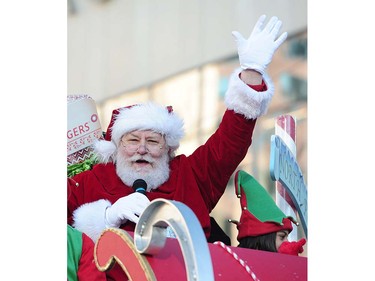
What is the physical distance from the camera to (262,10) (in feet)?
10.7

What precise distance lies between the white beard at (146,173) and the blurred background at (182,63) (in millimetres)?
547

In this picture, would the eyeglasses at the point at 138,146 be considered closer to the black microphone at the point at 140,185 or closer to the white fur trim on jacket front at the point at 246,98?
the black microphone at the point at 140,185

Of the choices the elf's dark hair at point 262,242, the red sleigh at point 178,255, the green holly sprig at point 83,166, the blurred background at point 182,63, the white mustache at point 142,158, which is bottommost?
the red sleigh at point 178,255

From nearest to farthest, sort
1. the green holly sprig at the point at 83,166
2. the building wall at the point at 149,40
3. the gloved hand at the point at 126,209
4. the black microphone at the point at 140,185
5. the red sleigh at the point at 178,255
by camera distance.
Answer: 1. the red sleigh at the point at 178,255
2. the gloved hand at the point at 126,209
3. the black microphone at the point at 140,185
4. the green holly sprig at the point at 83,166
5. the building wall at the point at 149,40

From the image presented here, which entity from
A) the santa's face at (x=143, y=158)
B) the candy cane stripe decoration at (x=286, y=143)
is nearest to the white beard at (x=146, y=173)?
the santa's face at (x=143, y=158)

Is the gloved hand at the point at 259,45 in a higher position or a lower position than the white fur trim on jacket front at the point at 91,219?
higher

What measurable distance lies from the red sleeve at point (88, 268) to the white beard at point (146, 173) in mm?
601

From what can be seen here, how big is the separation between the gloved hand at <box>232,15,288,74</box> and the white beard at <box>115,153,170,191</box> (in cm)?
44

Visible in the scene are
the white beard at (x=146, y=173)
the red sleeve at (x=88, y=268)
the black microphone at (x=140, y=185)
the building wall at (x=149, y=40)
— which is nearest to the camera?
the red sleeve at (x=88, y=268)

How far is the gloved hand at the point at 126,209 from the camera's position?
2418mm

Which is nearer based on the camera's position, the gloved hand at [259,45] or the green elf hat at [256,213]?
the gloved hand at [259,45]

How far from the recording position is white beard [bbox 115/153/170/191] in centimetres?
268
